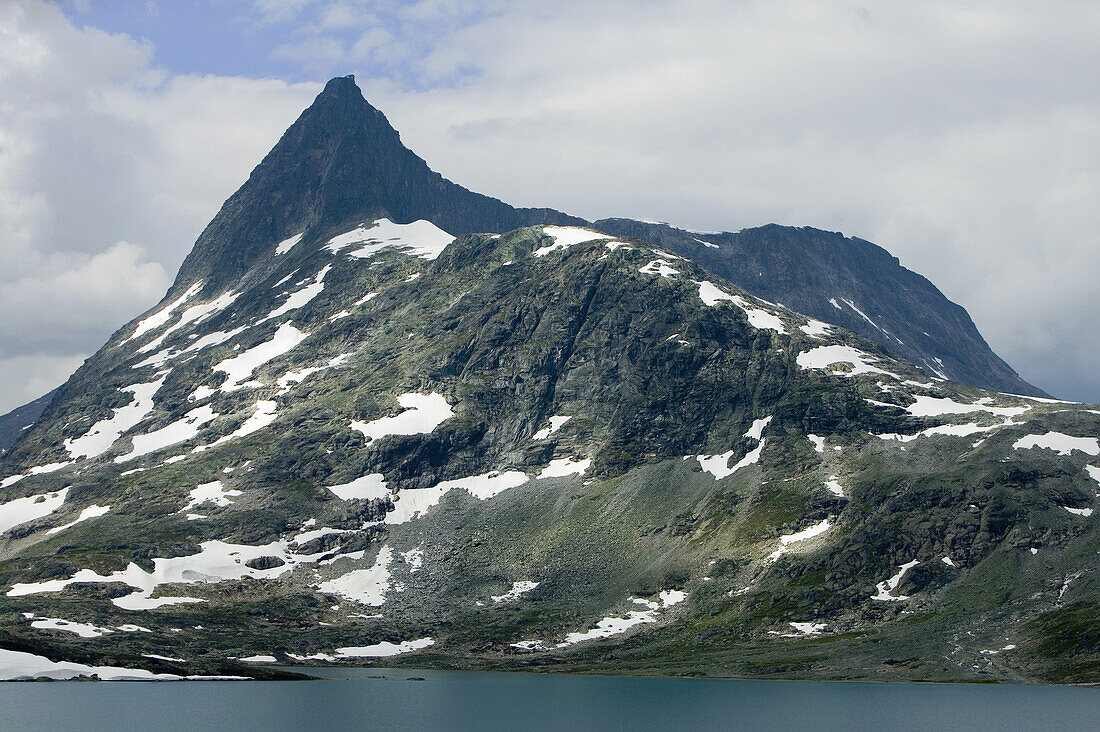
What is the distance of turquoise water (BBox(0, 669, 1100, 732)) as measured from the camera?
120312 millimetres

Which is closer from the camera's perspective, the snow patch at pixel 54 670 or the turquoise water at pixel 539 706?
the turquoise water at pixel 539 706

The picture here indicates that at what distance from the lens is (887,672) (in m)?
180

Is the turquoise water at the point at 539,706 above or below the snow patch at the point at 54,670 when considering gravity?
below

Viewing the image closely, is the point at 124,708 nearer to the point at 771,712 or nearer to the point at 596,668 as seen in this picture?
the point at 771,712

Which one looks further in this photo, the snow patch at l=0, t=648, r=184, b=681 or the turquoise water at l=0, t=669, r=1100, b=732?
the snow patch at l=0, t=648, r=184, b=681

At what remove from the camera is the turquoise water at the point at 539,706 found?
120 meters

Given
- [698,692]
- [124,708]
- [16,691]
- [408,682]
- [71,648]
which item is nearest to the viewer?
[124,708]

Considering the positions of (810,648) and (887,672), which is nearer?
(887,672)

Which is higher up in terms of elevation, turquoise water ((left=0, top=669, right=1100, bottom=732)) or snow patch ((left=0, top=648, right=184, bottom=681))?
snow patch ((left=0, top=648, right=184, bottom=681))

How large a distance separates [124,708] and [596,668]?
90779mm

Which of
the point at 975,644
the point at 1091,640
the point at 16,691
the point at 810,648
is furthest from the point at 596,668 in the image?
the point at 16,691

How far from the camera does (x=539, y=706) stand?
455 ft

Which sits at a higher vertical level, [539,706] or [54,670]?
[54,670]

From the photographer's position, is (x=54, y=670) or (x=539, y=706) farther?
(x=54, y=670)
